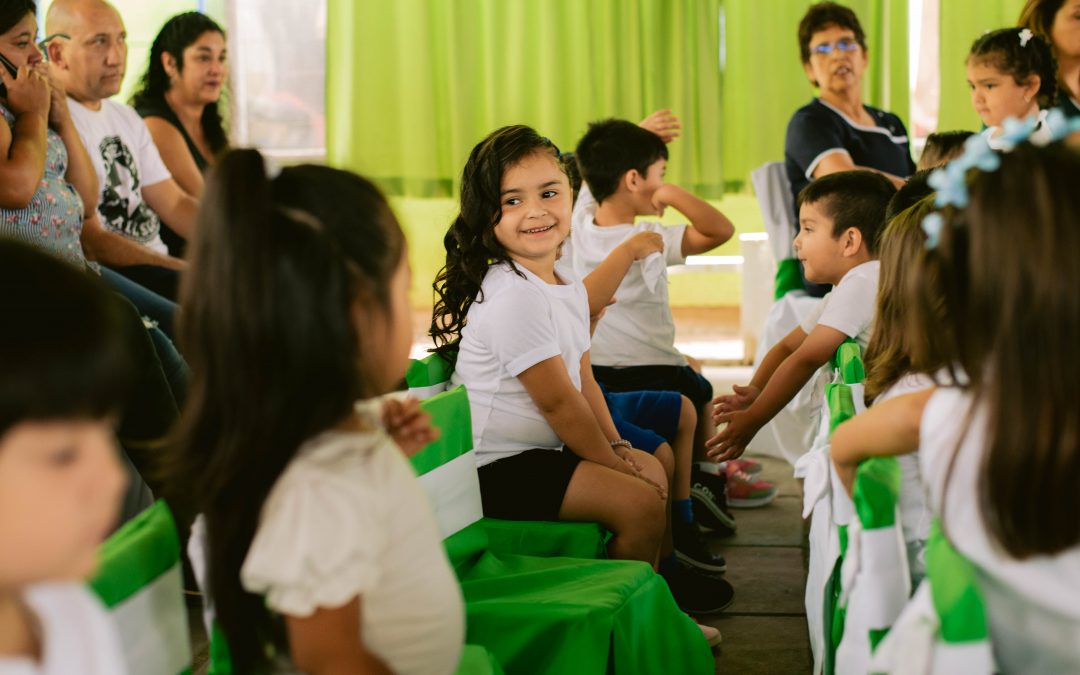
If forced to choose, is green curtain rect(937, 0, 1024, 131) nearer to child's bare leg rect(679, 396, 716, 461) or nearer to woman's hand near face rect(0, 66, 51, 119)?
child's bare leg rect(679, 396, 716, 461)

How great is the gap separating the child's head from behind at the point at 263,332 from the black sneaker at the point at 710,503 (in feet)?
5.44

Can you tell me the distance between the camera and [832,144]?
10.2 feet

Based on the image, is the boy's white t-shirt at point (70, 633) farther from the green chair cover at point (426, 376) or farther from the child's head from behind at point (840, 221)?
the child's head from behind at point (840, 221)

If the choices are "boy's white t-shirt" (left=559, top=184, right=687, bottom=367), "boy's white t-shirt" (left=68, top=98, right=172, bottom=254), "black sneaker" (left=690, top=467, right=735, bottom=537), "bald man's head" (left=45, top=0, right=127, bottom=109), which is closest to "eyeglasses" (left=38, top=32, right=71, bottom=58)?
"bald man's head" (left=45, top=0, right=127, bottom=109)

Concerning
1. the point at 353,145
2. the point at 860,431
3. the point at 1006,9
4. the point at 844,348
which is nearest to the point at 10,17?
the point at 844,348

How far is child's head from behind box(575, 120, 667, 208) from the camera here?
2514mm

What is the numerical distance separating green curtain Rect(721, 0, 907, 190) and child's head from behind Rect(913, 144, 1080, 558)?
3.61m

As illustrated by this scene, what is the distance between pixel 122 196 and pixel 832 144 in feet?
6.22

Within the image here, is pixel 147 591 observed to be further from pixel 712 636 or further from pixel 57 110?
pixel 57 110

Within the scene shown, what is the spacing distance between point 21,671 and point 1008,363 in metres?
0.73

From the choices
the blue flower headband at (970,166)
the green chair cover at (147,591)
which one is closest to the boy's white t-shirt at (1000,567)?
the blue flower headband at (970,166)

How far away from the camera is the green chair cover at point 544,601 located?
1278 mm

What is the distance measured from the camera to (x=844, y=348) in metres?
1.70

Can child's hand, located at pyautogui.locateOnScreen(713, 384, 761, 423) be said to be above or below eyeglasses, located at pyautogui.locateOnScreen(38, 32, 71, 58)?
below
